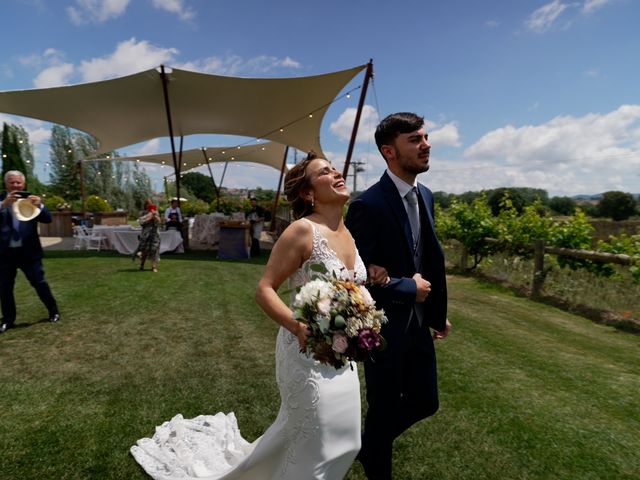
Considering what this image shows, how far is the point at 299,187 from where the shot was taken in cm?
205

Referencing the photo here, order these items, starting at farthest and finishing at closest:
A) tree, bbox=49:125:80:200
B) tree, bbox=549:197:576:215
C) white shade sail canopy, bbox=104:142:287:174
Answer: tree, bbox=549:197:576:215 < tree, bbox=49:125:80:200 < white shade sail canopy, bbox=104:142:287:174

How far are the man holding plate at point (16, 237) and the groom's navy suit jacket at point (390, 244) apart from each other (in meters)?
4.76

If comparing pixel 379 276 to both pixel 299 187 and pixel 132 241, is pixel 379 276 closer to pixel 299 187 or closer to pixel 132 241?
pixel 299 187

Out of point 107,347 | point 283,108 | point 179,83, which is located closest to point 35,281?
point 107,347

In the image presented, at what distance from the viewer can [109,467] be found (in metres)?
2.62

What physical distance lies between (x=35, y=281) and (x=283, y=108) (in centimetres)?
1028

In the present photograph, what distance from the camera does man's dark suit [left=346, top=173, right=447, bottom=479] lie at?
2.13 metres

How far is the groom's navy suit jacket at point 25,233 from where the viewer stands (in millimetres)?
5109

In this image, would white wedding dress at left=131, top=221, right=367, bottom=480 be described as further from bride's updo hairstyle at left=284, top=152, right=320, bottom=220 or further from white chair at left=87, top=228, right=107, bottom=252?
white chair at left=87, top=228, right=107, bottom=252

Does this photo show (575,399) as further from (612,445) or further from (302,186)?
(302,186)

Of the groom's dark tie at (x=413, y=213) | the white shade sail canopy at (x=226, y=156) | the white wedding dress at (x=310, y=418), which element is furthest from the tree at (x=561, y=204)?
the white wedding dress at (x=310, y=418)

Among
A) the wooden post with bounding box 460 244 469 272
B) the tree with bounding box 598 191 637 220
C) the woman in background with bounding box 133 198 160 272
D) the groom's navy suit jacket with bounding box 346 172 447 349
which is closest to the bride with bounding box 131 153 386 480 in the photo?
the groom's navy suit jacket with bounding box 346 172 447 349

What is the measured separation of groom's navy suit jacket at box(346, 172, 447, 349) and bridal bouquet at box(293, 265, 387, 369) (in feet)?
1.51

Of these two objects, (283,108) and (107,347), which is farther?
(283,108)
